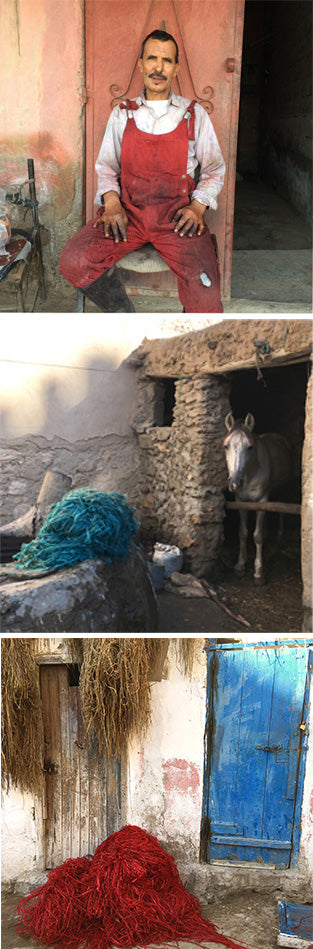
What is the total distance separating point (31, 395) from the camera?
9.36ft

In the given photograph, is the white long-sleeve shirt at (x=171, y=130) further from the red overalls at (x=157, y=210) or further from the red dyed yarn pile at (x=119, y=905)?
the red dyed yarn pile at (x=119, y=905)

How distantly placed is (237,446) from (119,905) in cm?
287

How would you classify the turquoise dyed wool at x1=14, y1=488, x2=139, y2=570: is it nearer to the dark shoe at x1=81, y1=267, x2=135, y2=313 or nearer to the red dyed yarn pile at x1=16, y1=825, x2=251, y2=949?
the dark shoe at x1=81, y1=267, x2=135, y2=313

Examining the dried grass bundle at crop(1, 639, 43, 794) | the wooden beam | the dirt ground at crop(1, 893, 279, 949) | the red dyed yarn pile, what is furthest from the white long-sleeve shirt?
the dirt ground at crop(1, 893, 279, 949)

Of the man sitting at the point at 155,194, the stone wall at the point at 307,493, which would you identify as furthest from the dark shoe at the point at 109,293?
the stone wall at the point at 307,493

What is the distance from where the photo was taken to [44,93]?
449 cm

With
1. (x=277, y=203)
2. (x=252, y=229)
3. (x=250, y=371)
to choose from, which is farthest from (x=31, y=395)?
(x=277, y=203)

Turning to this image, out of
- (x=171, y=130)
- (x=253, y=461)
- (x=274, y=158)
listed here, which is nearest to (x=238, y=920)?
(x=253, y=461)

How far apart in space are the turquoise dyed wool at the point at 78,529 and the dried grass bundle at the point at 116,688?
3.90ft

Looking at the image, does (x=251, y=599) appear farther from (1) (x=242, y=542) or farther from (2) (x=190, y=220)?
(2) (x=190, y=220)

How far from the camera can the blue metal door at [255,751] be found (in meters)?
4.47

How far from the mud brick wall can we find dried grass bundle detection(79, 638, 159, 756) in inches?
51.7

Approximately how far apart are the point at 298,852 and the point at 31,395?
3399mm

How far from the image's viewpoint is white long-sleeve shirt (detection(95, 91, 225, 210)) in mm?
3859
